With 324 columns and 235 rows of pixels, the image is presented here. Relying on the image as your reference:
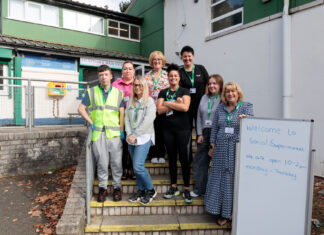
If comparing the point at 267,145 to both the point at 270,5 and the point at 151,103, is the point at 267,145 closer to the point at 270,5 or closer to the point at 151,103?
the point at 151,103

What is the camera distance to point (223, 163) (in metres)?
2.95

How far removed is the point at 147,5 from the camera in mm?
12750

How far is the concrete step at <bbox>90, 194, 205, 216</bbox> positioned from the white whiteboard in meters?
0.88

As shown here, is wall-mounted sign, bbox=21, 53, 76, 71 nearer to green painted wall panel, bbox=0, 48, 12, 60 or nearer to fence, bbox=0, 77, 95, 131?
green painted wall panel, bbox=0, 48, 12, 60

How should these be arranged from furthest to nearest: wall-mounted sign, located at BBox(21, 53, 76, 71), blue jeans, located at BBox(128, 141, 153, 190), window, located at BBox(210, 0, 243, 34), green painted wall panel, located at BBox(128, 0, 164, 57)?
green painted wall panel, located at BBox(128, 0, 164, 57), wall-mounted sign, located at BBox(21, 53, 76, 71), window, located at BBox(210, 0, 243, 34), blue jeans, located at BBox(128, 141, 153, 190)

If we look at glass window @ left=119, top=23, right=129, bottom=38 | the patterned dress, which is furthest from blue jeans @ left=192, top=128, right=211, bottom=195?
glass window @ left=119, top=23, right=129, bottom=38

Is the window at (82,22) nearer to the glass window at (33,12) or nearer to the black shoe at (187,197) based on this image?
the glass window at (33,12)

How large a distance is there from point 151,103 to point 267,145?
157 cm

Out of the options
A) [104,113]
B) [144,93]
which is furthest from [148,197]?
[144,93]

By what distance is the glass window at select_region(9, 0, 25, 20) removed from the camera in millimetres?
10031

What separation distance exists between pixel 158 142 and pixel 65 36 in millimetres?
9779

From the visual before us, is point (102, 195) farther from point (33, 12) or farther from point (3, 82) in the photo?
point (33, 12)

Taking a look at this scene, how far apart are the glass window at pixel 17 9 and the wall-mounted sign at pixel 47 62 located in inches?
82.7

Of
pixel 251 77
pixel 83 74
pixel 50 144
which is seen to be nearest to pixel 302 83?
pixel 251 77
